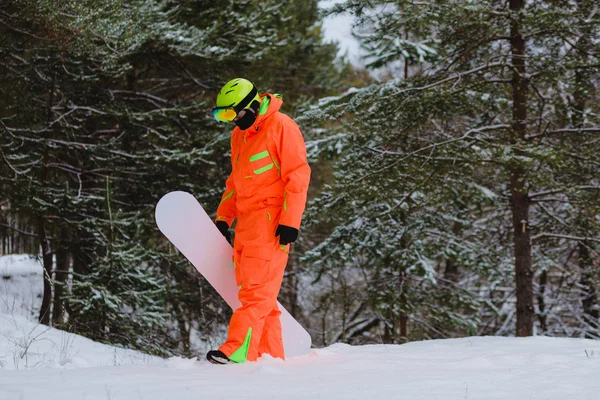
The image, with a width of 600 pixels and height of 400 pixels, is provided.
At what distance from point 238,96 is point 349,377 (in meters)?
1.91

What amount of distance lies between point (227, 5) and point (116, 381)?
9333mm

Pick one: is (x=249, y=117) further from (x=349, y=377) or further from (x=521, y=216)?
(x=521, y=216)

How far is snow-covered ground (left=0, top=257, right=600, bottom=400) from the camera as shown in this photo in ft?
8.93

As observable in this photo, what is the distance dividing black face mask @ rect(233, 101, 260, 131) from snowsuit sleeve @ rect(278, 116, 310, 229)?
0.21 meters

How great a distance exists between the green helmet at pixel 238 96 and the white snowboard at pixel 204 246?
2.43 ft

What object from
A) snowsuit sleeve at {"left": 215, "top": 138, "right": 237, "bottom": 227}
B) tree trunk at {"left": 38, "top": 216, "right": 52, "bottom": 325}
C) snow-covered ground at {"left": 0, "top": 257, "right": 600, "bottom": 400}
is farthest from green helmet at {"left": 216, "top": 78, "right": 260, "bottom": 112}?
tree trunk at {"left": 38, "top": 216, "right": 52, "bottom": 325}

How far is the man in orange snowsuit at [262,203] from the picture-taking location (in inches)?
149

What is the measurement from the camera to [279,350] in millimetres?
4047

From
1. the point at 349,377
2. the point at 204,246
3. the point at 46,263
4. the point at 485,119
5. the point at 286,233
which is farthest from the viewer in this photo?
the point at 46,263

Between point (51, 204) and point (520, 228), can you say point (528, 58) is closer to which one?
→ point (520, 228)

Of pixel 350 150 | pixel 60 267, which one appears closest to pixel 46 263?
pixel 60 267

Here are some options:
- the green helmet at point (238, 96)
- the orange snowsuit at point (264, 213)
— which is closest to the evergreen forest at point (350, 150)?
the orange snowsuit at point (264, 213)

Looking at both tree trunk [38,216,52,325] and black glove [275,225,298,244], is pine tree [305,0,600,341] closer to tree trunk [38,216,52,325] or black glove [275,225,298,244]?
black glove [275,225,298,244]

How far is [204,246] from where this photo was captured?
13.9 ft
